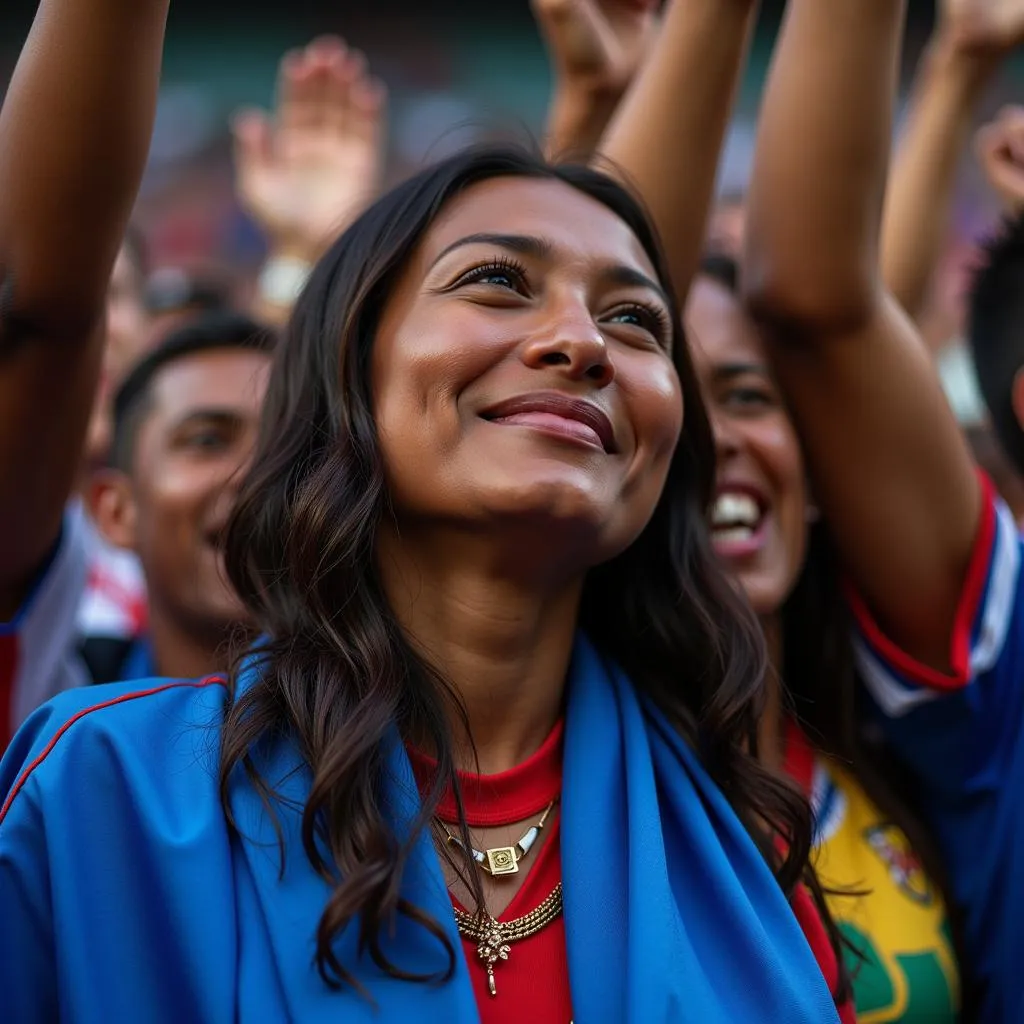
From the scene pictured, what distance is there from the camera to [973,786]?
7.45ft

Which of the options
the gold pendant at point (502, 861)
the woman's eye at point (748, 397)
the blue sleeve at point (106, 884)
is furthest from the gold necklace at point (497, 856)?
the woman's eye at point (748, 397)

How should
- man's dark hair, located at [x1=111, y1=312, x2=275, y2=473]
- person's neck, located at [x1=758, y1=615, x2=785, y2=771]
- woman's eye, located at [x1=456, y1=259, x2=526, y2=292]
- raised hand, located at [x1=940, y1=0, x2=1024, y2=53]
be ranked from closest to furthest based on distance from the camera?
woman's eye, located at [x1=456, y1=259, x2=526, y2=292], person's neck, located at [x1=758, y1=615, x2=785, y2=771], raised hand, located at [x1=940, y1=0, x2=1024, y2=53], man's dark hair, located at [x1=111, y1=312, x2=275, y2=473]

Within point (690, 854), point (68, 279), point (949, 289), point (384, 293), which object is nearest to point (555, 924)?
point (690, 854)

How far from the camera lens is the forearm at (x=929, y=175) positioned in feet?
9.29

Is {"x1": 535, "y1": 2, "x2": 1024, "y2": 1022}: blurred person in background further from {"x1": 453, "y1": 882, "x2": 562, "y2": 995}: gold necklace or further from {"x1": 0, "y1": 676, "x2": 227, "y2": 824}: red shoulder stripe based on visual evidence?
{"x1": 0, "y1": 676, "x2": 227, "y2": 824}: red shoulder stripe

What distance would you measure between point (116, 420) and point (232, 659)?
1709mm

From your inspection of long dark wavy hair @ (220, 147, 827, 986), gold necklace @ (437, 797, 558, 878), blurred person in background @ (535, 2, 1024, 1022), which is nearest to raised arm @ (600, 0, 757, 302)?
blurred person in background @ (535, 2, 1024, 1022)

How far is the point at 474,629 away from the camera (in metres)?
1.74

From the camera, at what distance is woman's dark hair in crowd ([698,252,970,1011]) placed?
7.79 ft

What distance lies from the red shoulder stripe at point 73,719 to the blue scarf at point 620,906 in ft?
0.59

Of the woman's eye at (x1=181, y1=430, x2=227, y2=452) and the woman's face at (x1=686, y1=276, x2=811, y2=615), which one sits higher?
the woman's eye at (x1=181, y1=430, x2=227, y2=452)

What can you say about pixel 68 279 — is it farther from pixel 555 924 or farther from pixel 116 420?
pixel 116 420

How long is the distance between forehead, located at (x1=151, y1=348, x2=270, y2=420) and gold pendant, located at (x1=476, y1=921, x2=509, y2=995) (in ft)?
4.92

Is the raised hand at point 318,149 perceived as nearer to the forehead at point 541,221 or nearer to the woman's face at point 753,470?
the woman's face at point 753,470
